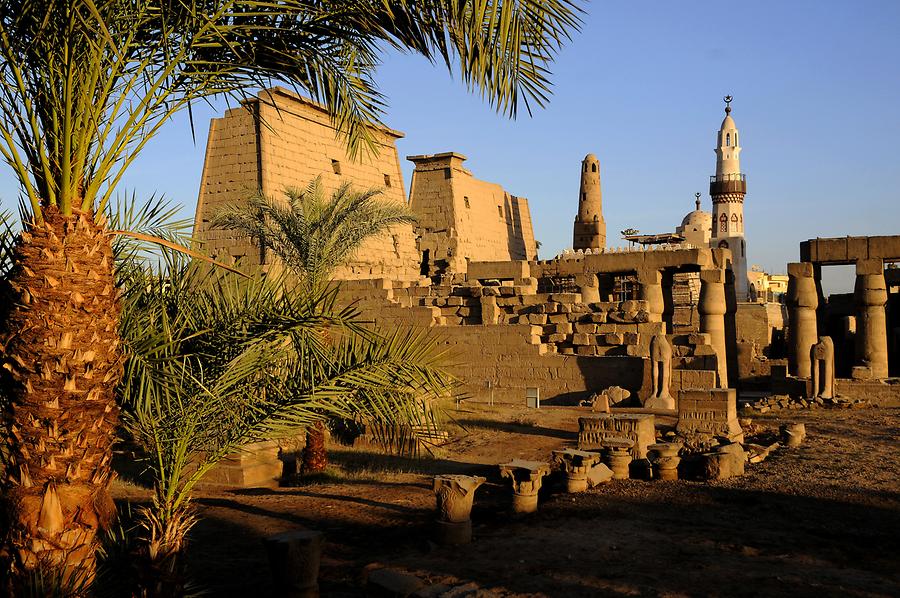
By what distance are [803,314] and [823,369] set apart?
3.74m

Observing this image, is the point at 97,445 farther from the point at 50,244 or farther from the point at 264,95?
the point at 264,95

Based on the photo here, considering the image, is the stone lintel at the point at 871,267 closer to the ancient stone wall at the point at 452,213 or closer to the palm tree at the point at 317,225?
the palm tree at the point at 317,225

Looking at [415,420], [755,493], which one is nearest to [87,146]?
[415,420]

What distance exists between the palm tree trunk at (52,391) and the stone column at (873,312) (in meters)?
21.2

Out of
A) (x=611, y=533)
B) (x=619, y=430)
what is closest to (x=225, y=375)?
(x=611, y=533)

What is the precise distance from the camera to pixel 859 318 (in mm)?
22422

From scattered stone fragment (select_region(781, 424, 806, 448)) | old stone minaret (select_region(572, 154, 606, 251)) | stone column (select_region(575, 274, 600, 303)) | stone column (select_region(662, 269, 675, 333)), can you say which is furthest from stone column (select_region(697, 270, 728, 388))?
old stone minaret (select_region(572, 154, 606, 251))

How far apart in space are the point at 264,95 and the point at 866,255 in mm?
17687

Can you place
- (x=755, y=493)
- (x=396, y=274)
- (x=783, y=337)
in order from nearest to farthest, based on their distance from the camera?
(x=755, y=493), (x=396, y=274), (x=783, y=337)

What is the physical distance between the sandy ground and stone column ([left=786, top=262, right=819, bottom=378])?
10.6 metres

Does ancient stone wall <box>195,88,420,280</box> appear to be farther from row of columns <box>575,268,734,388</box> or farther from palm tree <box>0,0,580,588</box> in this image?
palm tree <box>0,0,580,588</box>

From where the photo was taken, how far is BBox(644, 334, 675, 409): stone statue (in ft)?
59.5

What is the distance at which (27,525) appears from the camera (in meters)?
4.68

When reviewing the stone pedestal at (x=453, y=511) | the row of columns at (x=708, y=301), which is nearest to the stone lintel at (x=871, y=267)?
the row of columns at (x=708, y=301)
